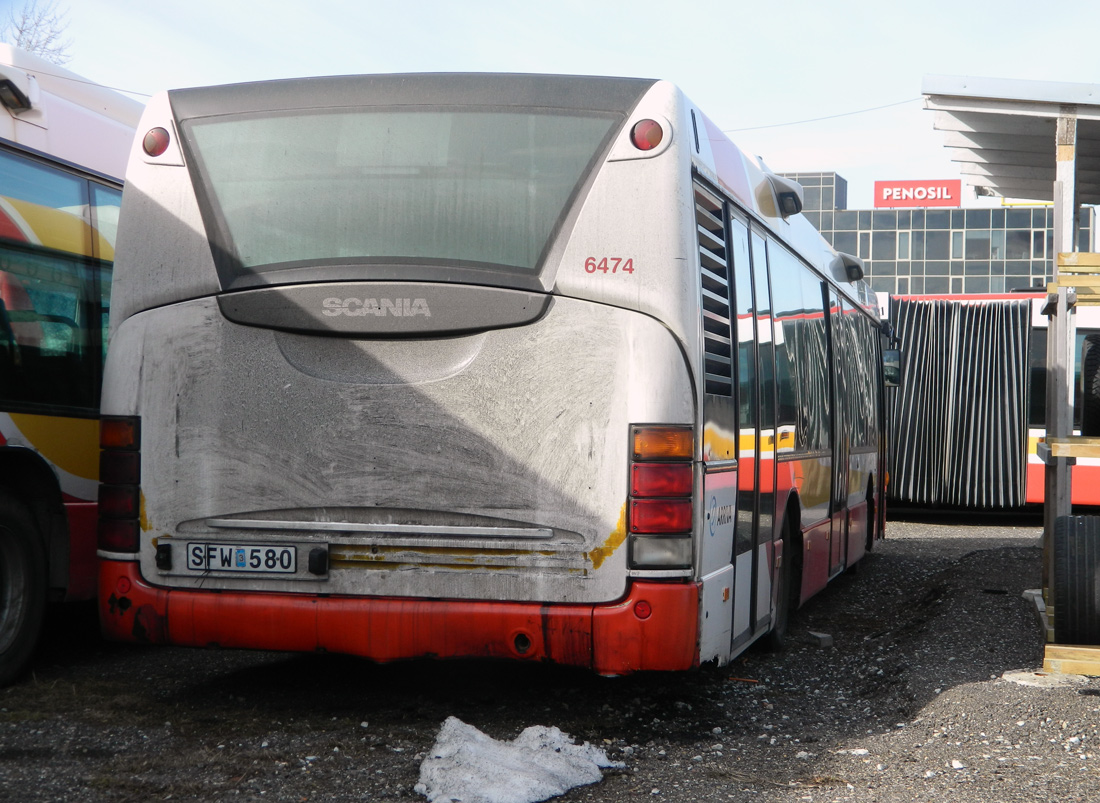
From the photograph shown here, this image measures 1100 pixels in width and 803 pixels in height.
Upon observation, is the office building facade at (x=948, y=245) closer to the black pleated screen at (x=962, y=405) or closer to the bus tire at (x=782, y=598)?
the black pleated screen at (x=962, y=405)

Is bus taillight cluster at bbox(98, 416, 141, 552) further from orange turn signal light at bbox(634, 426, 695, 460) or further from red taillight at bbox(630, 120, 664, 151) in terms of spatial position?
red taillight at bbox(630, 120, 664, 151)

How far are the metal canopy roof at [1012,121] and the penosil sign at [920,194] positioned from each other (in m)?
69.0

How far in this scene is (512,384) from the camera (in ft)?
17.0

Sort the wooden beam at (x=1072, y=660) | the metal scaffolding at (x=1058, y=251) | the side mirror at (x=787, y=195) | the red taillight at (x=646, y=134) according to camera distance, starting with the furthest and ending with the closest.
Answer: the side mirror at (x=787, y=195), the metal scaffolding at (x=1058, y=251), the wooden beam at (x=1072, y=660), the red taillight at (x=646, y=134)

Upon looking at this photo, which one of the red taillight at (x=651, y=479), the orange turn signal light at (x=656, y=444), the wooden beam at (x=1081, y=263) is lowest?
the red taillight at (x=651, y=479)

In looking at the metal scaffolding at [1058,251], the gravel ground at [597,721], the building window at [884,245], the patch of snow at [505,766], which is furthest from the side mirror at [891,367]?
the building window at [884,245]

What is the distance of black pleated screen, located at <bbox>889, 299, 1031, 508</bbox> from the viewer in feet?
60.4

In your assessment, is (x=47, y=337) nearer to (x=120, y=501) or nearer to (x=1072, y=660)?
(x=120, y=501)

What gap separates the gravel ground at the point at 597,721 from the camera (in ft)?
15.1

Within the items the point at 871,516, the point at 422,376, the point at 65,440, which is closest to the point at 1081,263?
the point at 422,376

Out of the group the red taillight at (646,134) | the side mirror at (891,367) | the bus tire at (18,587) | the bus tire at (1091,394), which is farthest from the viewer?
the side mirror at (891,367)

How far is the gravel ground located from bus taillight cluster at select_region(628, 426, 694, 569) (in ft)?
2.69

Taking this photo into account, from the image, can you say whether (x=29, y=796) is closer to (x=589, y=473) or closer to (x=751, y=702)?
(x=589, y=473)

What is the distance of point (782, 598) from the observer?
7.57 m
